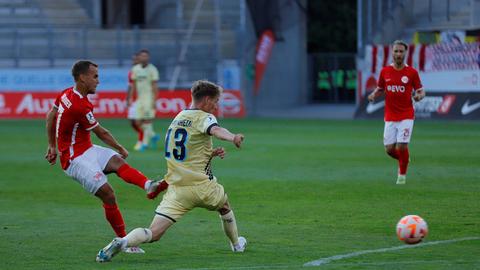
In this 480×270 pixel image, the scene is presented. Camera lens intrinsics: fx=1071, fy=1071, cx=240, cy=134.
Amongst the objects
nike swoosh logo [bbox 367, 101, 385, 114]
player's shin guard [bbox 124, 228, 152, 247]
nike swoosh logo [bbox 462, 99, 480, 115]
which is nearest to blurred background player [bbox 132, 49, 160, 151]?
nike swoosh logo [bbox 462, 99, 480, 115]

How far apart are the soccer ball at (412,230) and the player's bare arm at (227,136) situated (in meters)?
1.92

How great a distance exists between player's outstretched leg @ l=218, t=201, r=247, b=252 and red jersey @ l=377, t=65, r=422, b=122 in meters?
7.16

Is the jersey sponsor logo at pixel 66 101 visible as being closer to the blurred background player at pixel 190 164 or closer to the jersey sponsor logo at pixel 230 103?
the blurred background player at pixel 190 164

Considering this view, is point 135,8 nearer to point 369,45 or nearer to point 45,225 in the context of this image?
point 369,45

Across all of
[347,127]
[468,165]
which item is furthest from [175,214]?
[347,127]

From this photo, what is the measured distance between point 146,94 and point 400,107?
9.51 m

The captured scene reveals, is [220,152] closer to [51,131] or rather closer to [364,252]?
[364,252]

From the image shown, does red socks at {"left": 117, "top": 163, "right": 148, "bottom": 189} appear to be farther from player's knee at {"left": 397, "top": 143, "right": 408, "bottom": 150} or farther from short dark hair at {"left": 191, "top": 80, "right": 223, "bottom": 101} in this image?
player's knee at {"left": 397, "top": 143, "right": 408, "bottom": 150}

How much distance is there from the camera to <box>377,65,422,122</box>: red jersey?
675 inches

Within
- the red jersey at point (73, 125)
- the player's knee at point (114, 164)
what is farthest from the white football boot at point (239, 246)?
the red jersey at point (73, 125)

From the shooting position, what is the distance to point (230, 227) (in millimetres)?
10375

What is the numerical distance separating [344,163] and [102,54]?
1004 inches

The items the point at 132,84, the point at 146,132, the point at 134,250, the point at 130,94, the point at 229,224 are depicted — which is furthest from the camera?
the point at 132,84

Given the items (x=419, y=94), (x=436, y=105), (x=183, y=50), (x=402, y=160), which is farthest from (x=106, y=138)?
(x=183, y=50)
